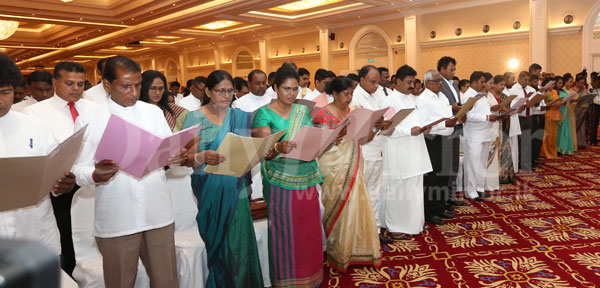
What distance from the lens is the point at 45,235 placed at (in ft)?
6.05

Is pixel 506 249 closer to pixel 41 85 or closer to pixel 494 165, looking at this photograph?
pixel 494 165

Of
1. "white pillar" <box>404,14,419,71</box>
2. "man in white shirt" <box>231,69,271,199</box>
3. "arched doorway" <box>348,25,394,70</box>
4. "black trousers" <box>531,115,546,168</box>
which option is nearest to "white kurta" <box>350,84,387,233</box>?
"man in white shirt" <box>231,69,271,199</box>

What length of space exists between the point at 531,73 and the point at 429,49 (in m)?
6.06

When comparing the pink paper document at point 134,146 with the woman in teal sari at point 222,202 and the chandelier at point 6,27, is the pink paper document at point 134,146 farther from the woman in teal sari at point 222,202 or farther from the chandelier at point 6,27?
the chandelier at point 6,27

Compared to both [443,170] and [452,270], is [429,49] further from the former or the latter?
[452,270]

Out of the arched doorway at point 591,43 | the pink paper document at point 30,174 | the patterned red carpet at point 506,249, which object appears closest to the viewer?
the pink paper document at point 30,174

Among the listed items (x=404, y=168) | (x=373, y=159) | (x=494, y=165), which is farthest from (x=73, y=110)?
(x=494, y=165)

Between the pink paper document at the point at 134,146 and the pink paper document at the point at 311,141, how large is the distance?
2.40 ft

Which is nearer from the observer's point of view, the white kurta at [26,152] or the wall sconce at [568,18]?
the white kurta at [26,152]

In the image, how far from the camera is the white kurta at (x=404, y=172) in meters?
3.79

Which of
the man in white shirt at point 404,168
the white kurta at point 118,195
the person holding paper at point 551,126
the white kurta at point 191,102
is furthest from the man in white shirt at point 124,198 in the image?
the person holding paper at point 551,126

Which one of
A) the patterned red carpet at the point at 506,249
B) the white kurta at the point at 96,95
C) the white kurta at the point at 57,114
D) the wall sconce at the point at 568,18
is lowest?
the patterned red carpet at the point at 506,249

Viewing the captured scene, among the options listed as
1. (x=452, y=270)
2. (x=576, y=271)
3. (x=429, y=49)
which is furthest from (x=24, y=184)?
(x=429, y=49)

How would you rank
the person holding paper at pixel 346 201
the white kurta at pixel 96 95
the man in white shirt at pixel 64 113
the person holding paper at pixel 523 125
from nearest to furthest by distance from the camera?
the man in white shirt at pixel 64 113
the person holding paper at pixel 346 201
the white kurta at pixel 96 95
the person holding paper at pixel 523 125
